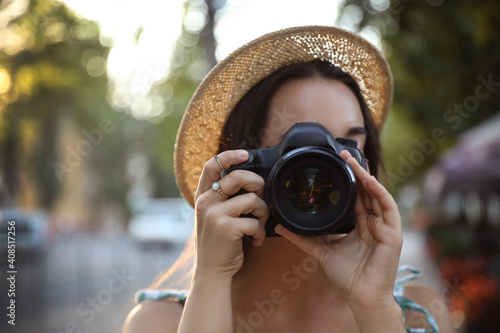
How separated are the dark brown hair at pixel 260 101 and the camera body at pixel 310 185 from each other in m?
0.24

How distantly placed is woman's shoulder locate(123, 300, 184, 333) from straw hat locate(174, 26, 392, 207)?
45cm

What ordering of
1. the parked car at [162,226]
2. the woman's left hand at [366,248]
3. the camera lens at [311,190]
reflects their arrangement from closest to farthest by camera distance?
the woman's left hand at [366,248]
the camera lens at [311,190]
the parked car at [162,226]

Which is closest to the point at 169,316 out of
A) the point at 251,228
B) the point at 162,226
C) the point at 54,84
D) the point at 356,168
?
the point at 251,228

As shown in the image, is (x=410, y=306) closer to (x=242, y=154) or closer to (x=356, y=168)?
(x=356, y=168)

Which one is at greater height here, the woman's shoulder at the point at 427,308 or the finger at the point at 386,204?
the finger at the point at 386,204

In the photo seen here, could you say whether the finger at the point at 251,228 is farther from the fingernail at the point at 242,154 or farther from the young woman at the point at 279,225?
the fingernail at the point at 242,154

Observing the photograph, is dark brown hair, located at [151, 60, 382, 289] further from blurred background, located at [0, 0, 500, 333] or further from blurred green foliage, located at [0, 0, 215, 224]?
blurred green foliage, located at [0, 0, 215, 224]

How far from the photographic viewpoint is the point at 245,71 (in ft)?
5.31

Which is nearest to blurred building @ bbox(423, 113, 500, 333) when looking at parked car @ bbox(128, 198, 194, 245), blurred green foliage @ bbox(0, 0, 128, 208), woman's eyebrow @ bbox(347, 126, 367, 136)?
woman's eyebrow @ bbox(347, 126, 367, 136)

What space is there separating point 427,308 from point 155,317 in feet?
2.98

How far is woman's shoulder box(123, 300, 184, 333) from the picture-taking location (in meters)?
1.39

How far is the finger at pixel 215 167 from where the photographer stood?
1304mm

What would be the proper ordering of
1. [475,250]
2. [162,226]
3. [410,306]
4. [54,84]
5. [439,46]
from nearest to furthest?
1. [410,306]
2. [439,46]
3. [475,250]
4. [54,84]
5. [162,226]

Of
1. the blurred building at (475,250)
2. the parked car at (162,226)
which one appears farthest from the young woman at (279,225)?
the parked car at (162,226)
